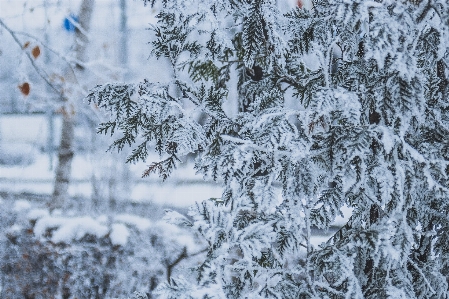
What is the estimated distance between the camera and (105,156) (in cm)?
597

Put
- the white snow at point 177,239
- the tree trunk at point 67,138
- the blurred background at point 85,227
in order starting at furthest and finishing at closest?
the tree trunk at point 67,138, the white snow at point 177,239, the blurred background at point 85,227

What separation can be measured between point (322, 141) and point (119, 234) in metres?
3.57

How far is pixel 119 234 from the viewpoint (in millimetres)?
4574

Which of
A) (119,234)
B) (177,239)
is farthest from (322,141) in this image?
(119,234)

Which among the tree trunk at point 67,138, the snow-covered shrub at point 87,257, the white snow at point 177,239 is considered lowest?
the snow-covered shrub at point 87,257

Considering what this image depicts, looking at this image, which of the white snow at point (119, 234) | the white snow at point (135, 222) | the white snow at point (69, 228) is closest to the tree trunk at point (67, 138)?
the white snow at point (69, 228)

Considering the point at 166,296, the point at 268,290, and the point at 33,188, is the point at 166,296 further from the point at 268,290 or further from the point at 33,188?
the point at 33,188

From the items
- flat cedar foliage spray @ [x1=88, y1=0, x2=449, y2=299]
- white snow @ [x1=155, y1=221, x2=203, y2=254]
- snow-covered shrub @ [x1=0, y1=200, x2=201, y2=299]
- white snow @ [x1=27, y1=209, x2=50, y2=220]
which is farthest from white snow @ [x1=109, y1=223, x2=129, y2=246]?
flat cedar foliage spray @ [x1=88, y1=0, x2=449, y2=299]

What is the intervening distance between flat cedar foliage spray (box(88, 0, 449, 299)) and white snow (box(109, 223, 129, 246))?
2994 millimetres

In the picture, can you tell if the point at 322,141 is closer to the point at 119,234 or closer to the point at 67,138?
the point at 119,234

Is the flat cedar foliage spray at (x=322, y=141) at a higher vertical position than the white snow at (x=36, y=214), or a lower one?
higher

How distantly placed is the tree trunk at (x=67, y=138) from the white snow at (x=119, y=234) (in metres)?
1.51

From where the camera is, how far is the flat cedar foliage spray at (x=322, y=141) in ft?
4.08

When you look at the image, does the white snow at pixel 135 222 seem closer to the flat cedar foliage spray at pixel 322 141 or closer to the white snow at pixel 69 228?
the white snow at pixel 69 228
